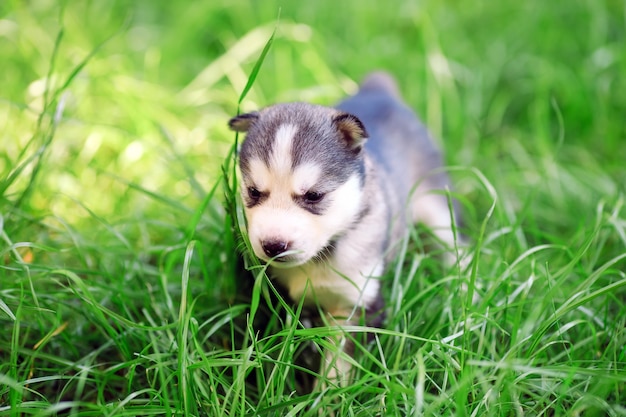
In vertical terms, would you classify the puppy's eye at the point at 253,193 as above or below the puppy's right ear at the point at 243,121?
below

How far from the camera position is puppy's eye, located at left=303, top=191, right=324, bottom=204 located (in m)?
2.87

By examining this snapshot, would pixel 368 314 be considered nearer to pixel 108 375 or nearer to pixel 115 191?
pixel 108 375

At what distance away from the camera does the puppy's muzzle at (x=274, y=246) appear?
269 cm

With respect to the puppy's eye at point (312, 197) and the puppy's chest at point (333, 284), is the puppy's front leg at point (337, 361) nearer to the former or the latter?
the puppy's chest at point (333, 284)

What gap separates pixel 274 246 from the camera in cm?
269

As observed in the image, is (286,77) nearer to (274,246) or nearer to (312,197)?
(312,197)

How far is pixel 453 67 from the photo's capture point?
585 centimetres

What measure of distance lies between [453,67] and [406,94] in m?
0.54

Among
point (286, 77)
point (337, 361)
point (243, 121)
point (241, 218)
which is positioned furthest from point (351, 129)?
point (286, 77)

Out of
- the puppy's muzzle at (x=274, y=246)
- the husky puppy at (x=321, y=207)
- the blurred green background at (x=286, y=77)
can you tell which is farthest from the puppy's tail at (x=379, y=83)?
the puppy's muzzle at (x=274, y=246)

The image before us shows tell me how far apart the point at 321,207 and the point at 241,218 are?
1.19 ft

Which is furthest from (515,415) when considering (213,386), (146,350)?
(146,350)

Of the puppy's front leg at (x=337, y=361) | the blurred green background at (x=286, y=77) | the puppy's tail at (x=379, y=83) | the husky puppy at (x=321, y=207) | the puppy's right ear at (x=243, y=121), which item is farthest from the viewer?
the blurred green background at (x=286, y=77)

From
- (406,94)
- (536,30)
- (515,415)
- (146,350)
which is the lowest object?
(515,415)
